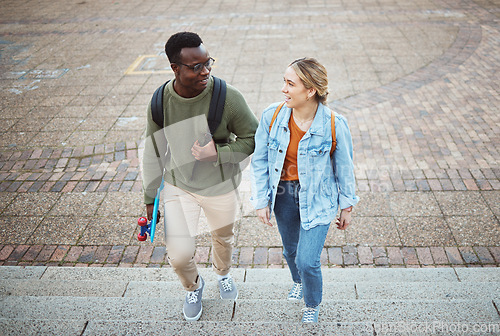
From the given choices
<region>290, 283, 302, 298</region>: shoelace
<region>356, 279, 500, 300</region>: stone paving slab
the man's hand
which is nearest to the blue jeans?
<region>290, 283, 302, 298</region>: shoelace

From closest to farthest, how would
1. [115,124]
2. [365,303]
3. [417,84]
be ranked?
1. [365,303]
2. [115,124]
3. [417,84]

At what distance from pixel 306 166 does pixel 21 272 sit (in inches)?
112

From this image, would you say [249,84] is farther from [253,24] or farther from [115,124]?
[253,24]

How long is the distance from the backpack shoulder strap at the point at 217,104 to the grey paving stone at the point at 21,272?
2.31 m

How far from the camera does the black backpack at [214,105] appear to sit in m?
2.67

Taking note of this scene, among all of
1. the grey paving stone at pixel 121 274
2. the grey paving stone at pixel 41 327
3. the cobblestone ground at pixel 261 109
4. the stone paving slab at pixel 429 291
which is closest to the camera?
the grey paving stone at pixel 41 327

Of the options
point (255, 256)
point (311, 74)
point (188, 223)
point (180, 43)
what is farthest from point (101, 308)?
point (311, 74)

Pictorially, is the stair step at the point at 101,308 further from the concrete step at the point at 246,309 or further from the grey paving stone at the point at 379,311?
the grey paving stone at the point at 379,311

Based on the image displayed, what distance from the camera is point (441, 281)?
11.3 feet

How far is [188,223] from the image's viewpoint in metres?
2.90

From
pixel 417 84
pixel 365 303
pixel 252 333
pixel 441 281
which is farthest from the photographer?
pixel 417 84

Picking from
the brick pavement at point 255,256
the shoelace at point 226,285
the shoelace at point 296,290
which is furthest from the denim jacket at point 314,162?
the brick pavement at point 255,256

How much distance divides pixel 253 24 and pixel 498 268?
8775mm

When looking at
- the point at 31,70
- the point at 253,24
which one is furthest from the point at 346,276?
the point at 253,24
